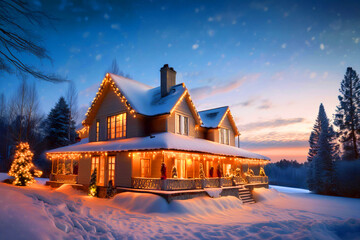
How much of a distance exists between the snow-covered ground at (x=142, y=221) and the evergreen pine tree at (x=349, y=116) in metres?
24.0

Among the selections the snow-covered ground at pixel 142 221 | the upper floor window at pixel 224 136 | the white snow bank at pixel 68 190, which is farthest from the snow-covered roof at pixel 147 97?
the white snow bank at pixel 68 190

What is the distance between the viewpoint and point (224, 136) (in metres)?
28.2

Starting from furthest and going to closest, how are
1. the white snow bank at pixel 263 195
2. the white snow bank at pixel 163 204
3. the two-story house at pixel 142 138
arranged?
the white snow bank at pixel 263 195
the two-story house at pixel 142 138
the white snow bank at pixel 163 204

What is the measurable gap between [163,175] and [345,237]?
10.3m

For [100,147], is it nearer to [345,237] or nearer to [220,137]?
[220,137]

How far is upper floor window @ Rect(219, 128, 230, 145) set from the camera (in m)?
27.5

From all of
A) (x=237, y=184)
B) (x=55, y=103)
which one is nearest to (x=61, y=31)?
(x=237, y=184)

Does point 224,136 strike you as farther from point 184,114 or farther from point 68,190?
point 68,190

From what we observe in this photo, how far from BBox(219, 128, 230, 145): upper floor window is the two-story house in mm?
1236

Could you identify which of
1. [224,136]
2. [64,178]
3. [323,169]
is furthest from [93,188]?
[323,169]

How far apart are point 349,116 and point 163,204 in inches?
1394

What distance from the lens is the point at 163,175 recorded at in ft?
52.6

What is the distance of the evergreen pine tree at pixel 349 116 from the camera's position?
117ft

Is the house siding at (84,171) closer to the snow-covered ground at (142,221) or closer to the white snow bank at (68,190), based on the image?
the white snow bank at (68,190)
